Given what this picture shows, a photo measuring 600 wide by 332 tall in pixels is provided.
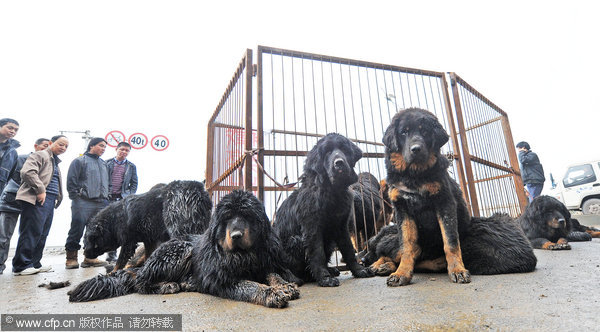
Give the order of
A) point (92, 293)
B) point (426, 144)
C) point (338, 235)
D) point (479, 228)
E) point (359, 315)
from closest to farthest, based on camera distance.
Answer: point (359, 315) → point (92, 293) → point (426, 144) → point (479, 228) → point (338, 235)

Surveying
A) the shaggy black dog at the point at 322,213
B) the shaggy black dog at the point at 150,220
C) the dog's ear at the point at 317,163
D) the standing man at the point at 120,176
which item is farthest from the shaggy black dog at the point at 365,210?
the standing man at the point at 120,176

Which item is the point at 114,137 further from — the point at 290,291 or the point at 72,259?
the point at 290,291

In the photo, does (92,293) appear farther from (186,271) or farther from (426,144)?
(426,144)

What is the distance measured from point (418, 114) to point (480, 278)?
160 centimetres

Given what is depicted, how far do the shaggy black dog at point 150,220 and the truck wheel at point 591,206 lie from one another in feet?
53.9

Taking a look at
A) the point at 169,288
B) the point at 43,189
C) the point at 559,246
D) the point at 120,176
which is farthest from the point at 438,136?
the point at 120,176

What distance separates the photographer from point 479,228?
3.04 metres

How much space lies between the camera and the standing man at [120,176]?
6.30 m

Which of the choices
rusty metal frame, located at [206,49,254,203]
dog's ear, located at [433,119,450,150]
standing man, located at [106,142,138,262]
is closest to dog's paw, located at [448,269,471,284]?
dog's ear, located at [433,119,450,150]

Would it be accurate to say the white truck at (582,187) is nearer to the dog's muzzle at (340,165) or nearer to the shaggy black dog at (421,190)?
the shaggy black dog at (421,190)

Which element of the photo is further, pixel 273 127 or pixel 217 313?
pixel 273 127

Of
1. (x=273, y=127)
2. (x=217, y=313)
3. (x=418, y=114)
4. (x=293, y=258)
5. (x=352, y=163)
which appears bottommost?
(x=217, y=313)

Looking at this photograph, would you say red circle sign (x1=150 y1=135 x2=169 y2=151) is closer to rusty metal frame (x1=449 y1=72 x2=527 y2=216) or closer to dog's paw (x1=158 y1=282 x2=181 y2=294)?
dog's paw (x1=158 y1=282 x2=181 y2=294)

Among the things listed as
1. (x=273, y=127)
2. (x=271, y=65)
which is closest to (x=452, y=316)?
(x=273, y=127)
